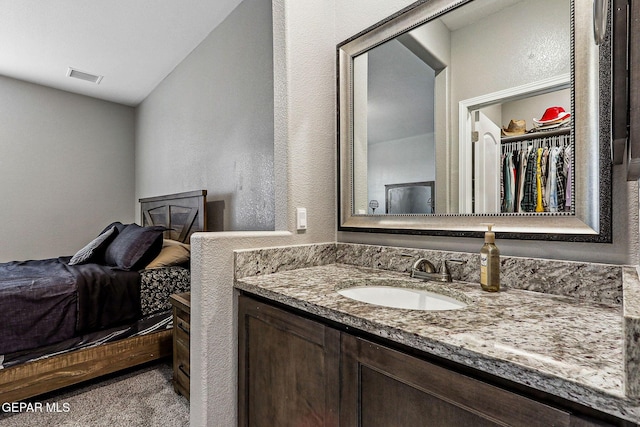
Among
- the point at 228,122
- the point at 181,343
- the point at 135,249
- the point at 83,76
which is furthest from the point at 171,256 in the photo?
the point at 83,76

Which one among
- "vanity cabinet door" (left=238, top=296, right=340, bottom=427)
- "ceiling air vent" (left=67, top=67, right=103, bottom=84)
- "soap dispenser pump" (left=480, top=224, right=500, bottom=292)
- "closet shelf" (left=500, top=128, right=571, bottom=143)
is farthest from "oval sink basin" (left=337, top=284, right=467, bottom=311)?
"ceiling air vent" (left=67, top=67, right=103, bottom=84)

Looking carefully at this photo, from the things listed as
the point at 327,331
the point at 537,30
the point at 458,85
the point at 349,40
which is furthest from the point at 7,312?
the point at 537,30

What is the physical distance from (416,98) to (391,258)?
0.70 metres

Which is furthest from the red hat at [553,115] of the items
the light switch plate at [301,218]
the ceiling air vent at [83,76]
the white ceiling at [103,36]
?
Result: the ceiling air vent at [83,76]

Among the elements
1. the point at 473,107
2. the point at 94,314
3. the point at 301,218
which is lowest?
the point at 94,314

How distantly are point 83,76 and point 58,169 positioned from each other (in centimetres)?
116

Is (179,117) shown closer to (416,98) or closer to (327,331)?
(416,98)

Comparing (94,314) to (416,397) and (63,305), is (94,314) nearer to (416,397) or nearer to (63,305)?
(63,305)

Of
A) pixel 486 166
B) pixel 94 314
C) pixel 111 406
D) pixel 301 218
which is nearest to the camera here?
pixel 486 166

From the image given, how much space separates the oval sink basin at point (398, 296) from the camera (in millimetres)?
1086

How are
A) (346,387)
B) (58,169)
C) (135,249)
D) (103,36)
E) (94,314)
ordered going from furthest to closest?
(58,169) < (103,36) < (135,249) < (94,314) < (346,387)

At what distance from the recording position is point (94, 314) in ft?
6.36

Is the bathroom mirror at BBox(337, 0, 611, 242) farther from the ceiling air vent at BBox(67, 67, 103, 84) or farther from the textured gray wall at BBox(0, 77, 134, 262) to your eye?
the textured gray wall at BBox(0, 77, 134, 262)

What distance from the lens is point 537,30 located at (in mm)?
1023
